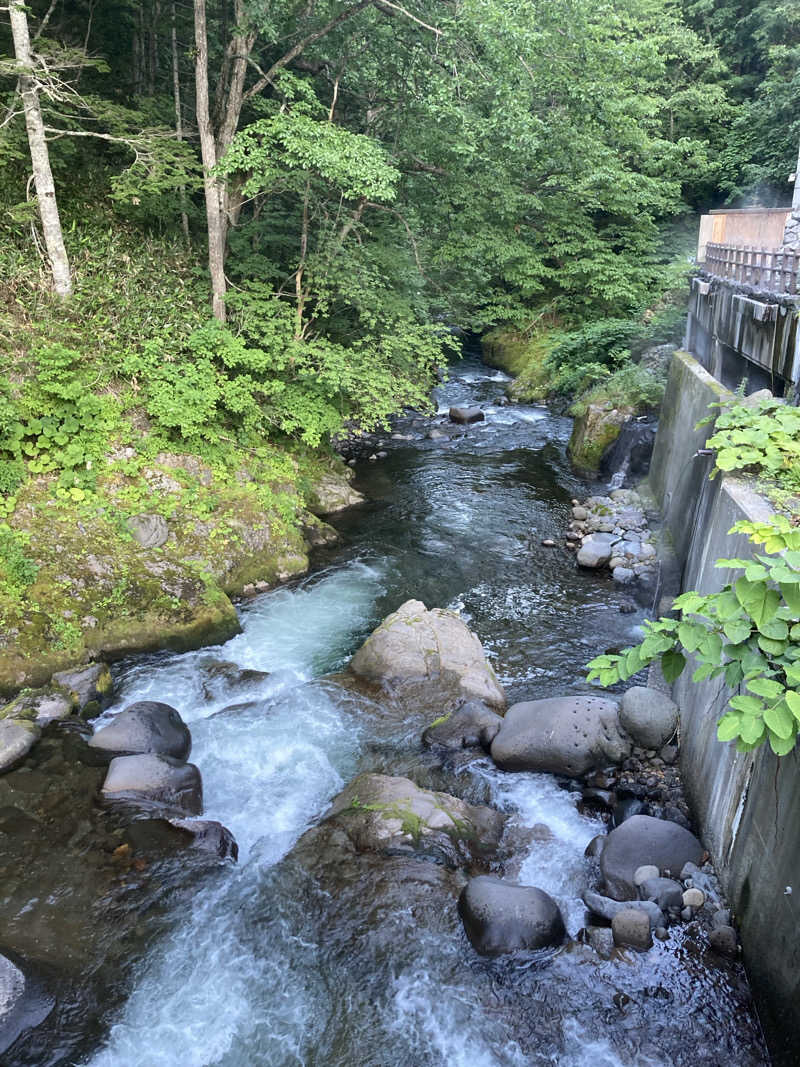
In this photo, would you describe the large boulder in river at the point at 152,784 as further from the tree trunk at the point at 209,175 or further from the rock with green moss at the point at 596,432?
the rock with green moss at the point at 596,432

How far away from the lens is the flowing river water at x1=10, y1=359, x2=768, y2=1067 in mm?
5277

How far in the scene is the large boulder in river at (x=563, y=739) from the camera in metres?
7.97

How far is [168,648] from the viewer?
1012 centimetres

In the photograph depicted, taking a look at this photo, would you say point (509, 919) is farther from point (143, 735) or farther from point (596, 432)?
point (596, 432)

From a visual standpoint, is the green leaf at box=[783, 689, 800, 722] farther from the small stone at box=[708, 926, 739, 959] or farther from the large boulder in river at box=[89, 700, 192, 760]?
the large boulder in river at box=[89, 700, 192, 760]

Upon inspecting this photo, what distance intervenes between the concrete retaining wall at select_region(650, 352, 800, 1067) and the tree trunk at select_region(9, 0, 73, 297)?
10884mm

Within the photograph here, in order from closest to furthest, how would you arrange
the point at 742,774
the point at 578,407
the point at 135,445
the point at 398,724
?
the point at 742,774 < the point at 398,724 < the point at 135,445 < the point at 578,407

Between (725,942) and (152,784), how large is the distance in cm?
563

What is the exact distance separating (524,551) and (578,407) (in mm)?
7381

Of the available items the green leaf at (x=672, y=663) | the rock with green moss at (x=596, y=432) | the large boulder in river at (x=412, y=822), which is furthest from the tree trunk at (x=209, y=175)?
the green leaf at (x=672, y=663)

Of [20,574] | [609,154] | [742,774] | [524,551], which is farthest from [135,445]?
[609,154]

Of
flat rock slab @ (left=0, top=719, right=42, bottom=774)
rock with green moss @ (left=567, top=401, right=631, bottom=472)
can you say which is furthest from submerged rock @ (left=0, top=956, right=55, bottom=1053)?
rock with green moss @ (left=567, top=401, right=631, bottom=472)

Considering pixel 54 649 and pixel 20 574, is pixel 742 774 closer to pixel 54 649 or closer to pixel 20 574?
pixel 54 649

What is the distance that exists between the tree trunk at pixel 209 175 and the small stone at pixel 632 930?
452 inches
